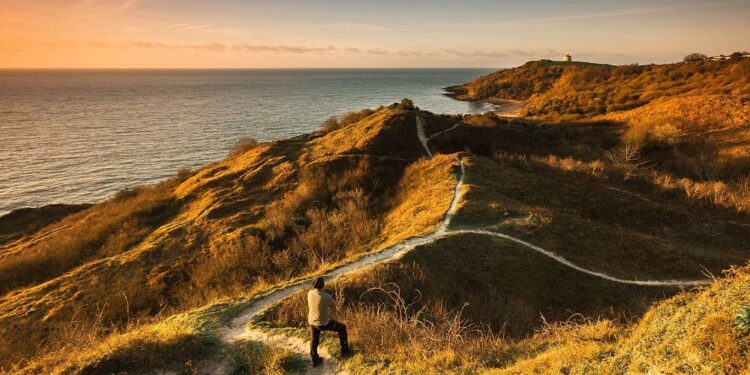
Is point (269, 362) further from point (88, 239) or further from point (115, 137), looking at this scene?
point (115, 137)

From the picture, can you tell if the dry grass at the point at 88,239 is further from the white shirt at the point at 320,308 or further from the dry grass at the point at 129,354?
the white shirt at the point at 320,308

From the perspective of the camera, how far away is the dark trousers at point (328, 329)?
10.4 metres

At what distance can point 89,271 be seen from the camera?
2678cm

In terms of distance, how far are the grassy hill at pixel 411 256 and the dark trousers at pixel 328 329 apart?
1.81 ft

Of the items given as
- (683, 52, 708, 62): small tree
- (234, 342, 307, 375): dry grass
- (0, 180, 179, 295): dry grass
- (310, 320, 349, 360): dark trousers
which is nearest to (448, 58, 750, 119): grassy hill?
(683, 52, 708, 62): small tree

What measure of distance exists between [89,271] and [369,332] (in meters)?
24.8

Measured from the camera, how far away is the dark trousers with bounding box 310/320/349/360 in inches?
411

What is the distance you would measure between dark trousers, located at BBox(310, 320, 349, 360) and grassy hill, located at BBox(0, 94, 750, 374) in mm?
550

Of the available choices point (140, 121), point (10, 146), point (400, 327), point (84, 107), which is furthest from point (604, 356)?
point (84, 107)

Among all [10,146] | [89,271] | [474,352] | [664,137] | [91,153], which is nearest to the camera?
[474,352]

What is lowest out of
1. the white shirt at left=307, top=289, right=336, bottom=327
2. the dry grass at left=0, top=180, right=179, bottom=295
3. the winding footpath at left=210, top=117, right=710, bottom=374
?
the dry grass at left=0, top=180, right=179, bottom=295

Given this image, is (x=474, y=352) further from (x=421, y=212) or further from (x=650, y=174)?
(x=650, y=174)

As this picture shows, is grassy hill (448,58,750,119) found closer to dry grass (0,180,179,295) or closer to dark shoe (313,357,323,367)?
dry grass (0,180,179,295)

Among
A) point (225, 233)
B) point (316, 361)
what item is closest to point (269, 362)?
point (316, 361)
